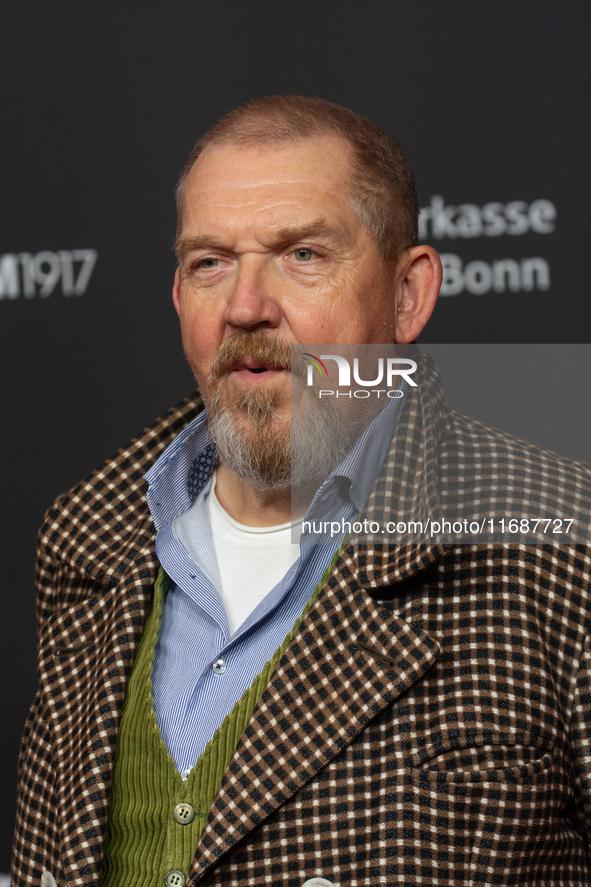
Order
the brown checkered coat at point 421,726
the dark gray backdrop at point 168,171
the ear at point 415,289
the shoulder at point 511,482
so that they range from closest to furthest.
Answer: the brown checkered coat at point 421,726
the shoulder at point 511,482
the ear at point 415,289
the dark gray backdrop at point 168,171

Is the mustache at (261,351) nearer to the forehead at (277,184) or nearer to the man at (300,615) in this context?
the man at (300,615)

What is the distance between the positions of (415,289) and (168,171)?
97cm

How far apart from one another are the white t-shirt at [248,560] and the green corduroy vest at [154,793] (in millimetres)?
112

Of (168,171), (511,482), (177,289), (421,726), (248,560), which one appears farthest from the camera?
(168,171)

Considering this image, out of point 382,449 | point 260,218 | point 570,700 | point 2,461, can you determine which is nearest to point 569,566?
point 570,700

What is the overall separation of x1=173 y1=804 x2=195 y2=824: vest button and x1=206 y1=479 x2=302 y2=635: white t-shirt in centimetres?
25

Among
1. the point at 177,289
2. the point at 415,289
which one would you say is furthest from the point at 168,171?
the point at 415,289

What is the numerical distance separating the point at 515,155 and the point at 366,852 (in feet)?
4.57

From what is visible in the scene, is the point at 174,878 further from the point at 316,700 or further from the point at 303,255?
the point at 303,255

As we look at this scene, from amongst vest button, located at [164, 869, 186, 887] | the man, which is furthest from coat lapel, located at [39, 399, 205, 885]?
vest button, located at [164, 869, 186, 887]

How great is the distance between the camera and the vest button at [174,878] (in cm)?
114

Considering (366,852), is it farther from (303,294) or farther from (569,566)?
(303,294)

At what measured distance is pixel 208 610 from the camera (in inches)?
52.1

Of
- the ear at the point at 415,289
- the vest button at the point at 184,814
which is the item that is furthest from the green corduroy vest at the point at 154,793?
the ear at the point at 415,289
